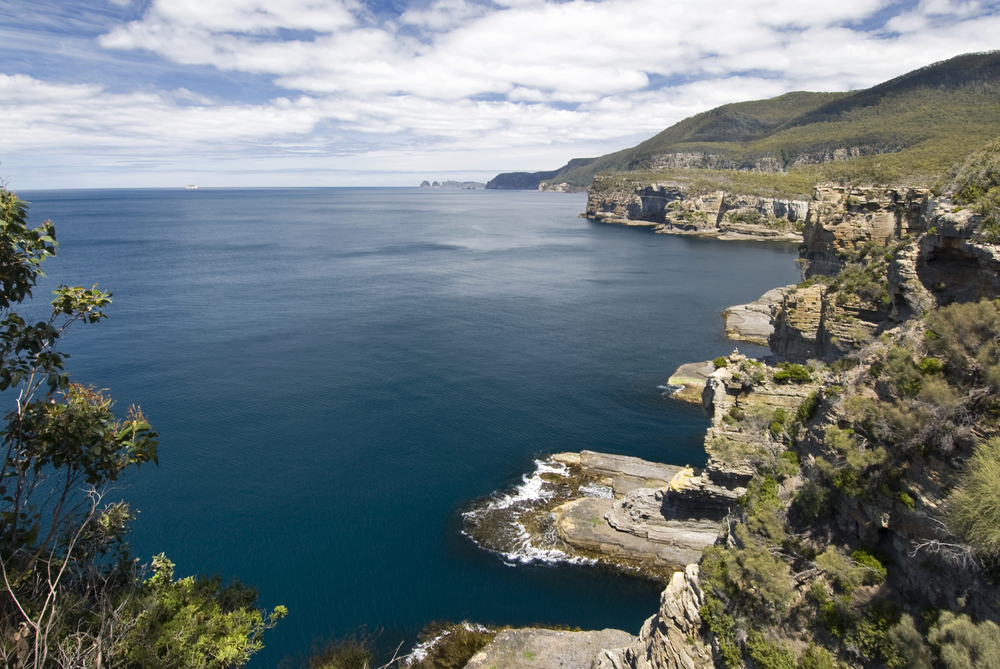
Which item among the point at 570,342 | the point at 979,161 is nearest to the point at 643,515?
the point at 979,161

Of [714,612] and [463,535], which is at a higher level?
[714,612]

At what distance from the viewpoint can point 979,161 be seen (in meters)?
21.9

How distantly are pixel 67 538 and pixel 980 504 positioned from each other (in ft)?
56.0

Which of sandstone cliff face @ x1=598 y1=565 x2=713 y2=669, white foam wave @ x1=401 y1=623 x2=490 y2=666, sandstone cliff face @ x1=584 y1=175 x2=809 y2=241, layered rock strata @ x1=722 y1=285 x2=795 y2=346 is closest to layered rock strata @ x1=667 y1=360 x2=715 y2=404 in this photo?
layered rock strata @ x1=722 y1=285 x2=795 y2=346

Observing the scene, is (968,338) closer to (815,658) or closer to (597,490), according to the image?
(815,658)

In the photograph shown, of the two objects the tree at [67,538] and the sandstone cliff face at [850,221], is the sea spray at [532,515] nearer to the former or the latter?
the tree at [67,538]

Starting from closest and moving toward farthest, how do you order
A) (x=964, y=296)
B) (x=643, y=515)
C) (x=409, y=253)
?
1. (x=964, y=296)
2. (x=643, y=515)
3. (x=409, y=253)

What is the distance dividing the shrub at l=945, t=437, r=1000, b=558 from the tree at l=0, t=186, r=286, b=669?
14.7 metres

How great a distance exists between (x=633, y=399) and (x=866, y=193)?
2213 cm

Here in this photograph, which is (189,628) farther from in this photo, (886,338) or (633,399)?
(633,399)

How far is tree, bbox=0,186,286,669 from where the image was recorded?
8.92m

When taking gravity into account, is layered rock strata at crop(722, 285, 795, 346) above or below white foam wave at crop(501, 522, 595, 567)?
Result: above

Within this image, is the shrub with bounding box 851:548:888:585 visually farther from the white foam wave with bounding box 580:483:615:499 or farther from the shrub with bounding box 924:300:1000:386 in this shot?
the white foam wave with bounding box 580:483:615:499

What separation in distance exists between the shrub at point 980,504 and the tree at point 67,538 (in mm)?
14698
